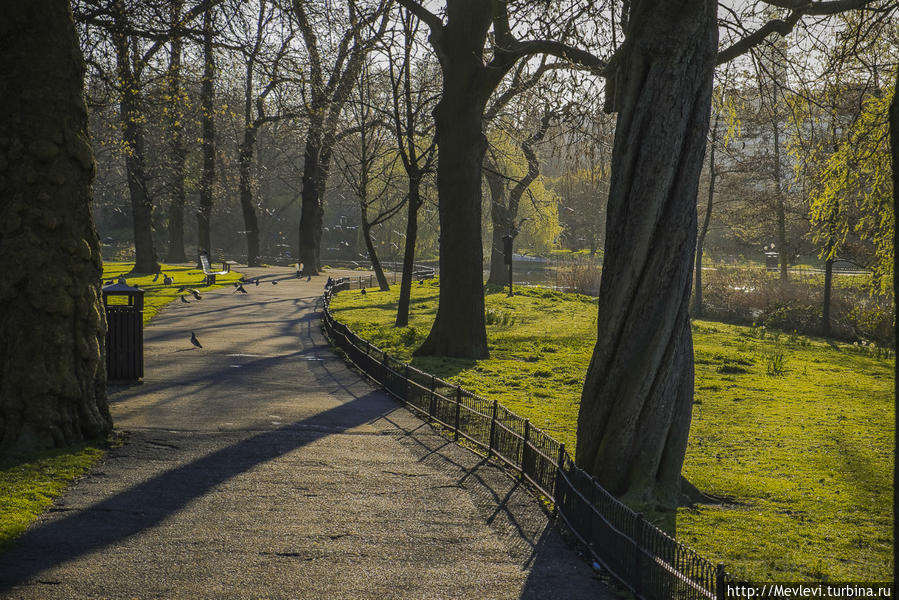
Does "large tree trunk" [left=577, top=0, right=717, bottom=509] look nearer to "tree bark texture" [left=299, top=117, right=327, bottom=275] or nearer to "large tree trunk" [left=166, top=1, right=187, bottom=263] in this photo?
"large tree trunk" [left=166, top=1, right=187, bottom=263]

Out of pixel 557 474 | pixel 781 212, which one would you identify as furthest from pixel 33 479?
pixel 781 212

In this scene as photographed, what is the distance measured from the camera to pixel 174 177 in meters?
41.2

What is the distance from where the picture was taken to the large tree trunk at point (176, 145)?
629 inches

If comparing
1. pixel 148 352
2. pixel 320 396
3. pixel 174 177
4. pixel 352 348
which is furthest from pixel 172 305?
pixel 174 177

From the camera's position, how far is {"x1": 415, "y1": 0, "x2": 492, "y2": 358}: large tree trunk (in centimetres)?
1603

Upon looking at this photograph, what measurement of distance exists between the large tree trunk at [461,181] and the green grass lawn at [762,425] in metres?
0.85

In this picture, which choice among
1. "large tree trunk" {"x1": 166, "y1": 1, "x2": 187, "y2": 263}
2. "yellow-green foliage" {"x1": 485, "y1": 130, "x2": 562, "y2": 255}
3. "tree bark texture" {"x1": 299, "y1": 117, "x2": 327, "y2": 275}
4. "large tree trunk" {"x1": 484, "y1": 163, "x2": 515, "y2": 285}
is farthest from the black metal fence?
"tree bark texture" {"x1": 299, "y1": 117, "x2": 327, "y2": 275}

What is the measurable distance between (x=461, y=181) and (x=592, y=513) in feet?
36.9

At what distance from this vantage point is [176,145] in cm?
3603

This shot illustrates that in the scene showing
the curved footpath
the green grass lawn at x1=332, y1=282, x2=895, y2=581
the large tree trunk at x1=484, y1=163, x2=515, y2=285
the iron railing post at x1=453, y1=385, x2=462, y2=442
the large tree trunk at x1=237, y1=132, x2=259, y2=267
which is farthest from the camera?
the large tree trunk at x1=237, y1=132, x2=259, y2=267

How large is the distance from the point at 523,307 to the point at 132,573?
24.7 m

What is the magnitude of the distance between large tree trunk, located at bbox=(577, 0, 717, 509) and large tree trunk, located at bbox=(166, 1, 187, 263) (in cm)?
950

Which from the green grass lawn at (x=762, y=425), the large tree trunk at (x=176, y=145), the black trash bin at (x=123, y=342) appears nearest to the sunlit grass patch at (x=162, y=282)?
the large tree trunk at (x=176, y=145)

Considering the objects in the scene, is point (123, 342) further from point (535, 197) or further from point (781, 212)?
point (535, 197)
